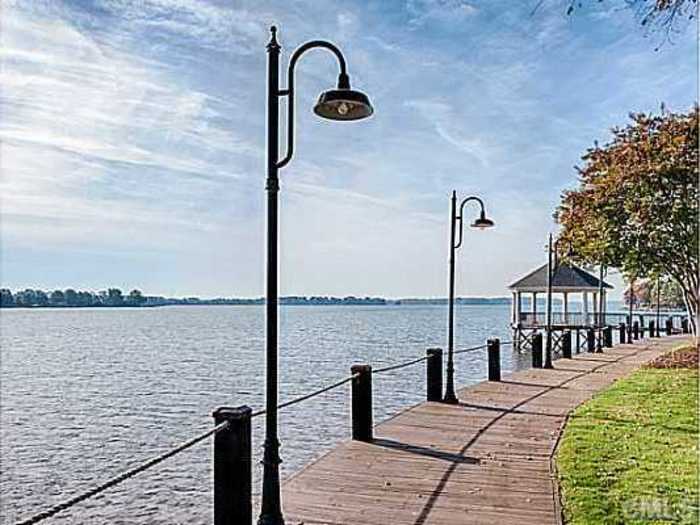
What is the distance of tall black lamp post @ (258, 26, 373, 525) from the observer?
4898 millimetres

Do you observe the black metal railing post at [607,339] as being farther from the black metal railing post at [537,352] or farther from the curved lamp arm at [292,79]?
the curved lamp arm at [292,79]

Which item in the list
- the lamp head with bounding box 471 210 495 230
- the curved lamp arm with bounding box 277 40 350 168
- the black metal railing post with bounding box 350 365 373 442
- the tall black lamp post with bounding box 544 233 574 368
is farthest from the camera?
the tall black lamp post with bounding box 544 233 574 368

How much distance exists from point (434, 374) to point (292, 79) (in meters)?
7.01

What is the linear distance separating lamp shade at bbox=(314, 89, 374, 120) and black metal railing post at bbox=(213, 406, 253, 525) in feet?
6.96

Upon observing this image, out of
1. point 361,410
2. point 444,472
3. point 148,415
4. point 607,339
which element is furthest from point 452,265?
point 607,339

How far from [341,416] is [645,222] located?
28.0 feet

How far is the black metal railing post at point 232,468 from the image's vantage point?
4.84 m

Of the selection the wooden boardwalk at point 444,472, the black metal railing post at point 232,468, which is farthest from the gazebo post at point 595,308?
the black metal railing post at point 232,468

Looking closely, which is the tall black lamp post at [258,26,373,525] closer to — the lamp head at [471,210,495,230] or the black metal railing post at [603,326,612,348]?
the lamp head at [471,210,495,230]

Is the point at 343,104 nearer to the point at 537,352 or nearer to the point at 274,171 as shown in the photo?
the point at 274,171

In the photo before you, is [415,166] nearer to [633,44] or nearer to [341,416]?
[341,416]

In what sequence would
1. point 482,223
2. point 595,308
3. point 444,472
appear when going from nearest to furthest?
point 444,472 → point 482,223 → point 595,308

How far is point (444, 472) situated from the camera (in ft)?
22.2

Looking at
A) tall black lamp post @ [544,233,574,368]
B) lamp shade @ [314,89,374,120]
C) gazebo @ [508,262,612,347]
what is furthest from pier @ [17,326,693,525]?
gazebo @ [508,262,612,347]
